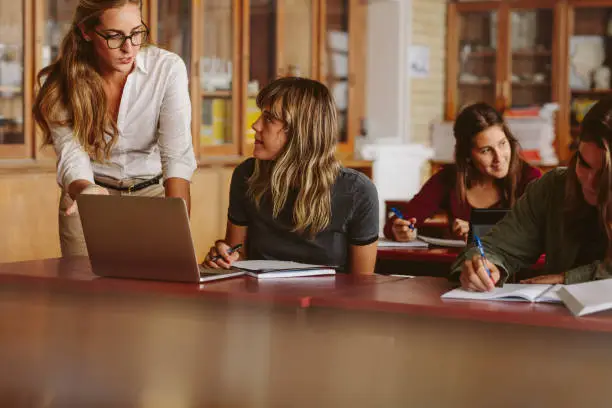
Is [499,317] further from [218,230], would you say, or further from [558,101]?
[558,101]

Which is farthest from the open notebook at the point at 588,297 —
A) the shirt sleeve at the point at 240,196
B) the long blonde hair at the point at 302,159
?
the shirt sleeve at the point at 240,196

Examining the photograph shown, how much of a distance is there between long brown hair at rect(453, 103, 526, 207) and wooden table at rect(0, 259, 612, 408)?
58.4 inches

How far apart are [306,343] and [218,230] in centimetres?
402

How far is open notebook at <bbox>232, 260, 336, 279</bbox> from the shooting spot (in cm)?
247

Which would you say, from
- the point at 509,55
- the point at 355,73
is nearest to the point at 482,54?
the point at 509,55

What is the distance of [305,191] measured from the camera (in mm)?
2822

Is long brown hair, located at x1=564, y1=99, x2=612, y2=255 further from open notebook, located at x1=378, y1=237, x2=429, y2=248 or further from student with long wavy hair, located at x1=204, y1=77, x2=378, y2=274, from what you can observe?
open notebook, located at x1=378, y1=237, x2=429, y2=248

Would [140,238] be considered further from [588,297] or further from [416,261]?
[416,261]

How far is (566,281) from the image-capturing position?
235cm

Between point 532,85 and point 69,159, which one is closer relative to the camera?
point 69,159

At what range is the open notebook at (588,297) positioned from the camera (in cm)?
190

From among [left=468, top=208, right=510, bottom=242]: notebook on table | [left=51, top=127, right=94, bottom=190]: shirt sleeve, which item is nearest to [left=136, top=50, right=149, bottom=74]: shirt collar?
[left=51, top=127, right=94, bottom=190]: shirt sleeve

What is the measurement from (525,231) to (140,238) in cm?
96

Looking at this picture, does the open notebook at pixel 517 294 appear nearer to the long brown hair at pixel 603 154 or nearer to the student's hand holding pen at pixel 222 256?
the long brown hair at pixel 603 154
